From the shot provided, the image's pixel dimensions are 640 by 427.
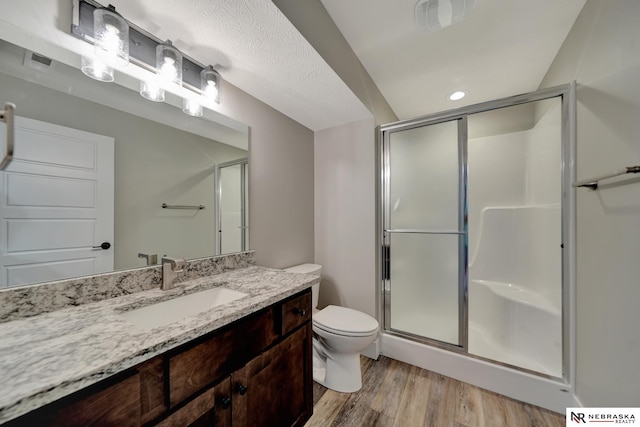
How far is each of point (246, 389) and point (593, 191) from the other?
1.96m

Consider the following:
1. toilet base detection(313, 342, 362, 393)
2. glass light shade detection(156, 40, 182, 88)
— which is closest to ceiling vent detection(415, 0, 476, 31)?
glass light shade detection(156, 40, 182, 88)

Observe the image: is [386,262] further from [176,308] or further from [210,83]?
[210,83]

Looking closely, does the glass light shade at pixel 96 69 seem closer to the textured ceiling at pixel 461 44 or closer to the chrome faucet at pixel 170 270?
the chrome faucet at pixel 170 270

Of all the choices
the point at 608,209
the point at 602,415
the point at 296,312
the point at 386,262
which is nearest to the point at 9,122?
the point at 296,312

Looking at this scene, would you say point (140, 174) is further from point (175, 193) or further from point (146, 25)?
point (146, 25)

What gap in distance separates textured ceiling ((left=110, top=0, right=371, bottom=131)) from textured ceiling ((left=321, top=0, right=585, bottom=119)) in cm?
38

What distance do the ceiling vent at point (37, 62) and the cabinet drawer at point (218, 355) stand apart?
115 centimetres

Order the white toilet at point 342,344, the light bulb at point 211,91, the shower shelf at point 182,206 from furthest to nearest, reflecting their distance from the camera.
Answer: the white toilet at point 342,344 → the light bulb at point 211,91 → the shower shelf at point 182,206

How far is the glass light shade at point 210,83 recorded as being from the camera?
1.26m

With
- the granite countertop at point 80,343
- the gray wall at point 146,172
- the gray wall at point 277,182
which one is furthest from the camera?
the gray wall at point 277,182

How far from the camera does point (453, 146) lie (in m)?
1.78

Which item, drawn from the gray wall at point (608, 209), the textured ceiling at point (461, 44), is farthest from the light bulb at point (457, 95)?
the gray wall at point (608, 209)

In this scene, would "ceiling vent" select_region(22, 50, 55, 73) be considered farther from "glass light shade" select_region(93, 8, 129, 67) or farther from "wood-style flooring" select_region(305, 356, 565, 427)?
"wood-style flooring" select_region(305, 356, 565, 427)

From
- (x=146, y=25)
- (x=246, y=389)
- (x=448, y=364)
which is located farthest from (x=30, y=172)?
(x=448, y=364)
